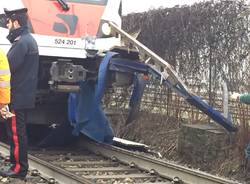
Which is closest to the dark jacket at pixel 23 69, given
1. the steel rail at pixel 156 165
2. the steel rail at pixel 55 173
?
the steel rail at pixel 55 173

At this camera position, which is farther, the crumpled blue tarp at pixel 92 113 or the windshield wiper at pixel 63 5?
the crumpled blue tarp at pixel 92 113

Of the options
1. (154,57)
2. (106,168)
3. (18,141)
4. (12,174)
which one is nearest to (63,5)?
(154,57)

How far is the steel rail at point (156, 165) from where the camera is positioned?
7.11 metres

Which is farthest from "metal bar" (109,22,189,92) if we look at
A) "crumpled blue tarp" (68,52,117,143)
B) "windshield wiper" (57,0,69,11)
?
"crumpled blue tarp" (68,52,117,143)

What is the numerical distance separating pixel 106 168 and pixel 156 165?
2.52 ft

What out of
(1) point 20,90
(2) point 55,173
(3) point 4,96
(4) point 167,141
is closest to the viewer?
(3) point 4,96

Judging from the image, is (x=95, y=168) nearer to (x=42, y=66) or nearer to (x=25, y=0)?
(x=42, y=66)

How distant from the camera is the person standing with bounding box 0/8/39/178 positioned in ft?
23.8

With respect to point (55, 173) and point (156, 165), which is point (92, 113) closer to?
point (156, 165)

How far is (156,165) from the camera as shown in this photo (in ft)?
26.5

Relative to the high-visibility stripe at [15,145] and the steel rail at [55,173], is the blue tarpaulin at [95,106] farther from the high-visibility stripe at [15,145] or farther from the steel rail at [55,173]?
the high-visibility stripe at [15,145]

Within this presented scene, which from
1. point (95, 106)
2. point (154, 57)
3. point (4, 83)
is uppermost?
point (154, 57)

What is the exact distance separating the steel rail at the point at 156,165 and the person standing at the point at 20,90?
5.86 feet

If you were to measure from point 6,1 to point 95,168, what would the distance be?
281 centimetres
